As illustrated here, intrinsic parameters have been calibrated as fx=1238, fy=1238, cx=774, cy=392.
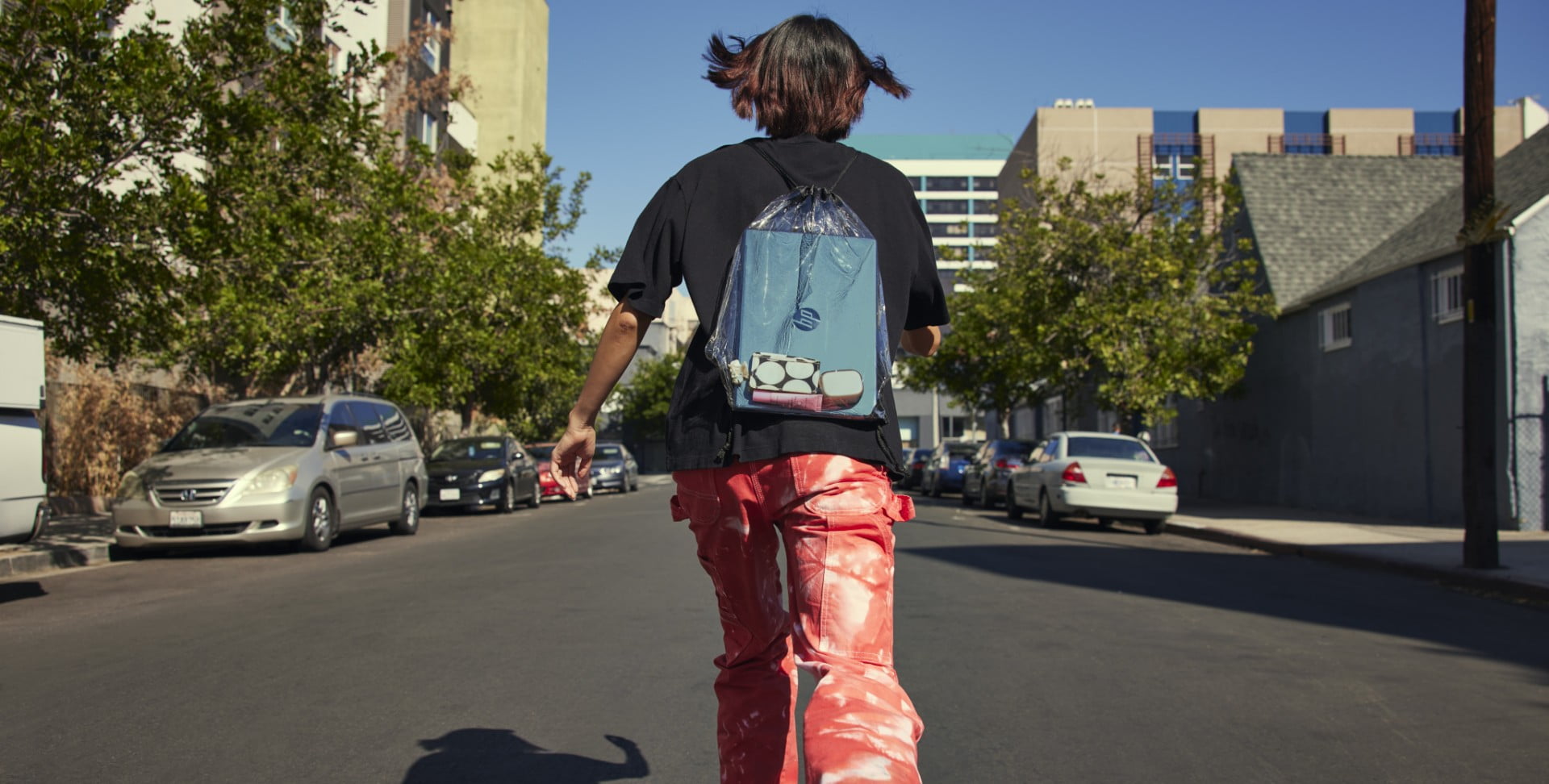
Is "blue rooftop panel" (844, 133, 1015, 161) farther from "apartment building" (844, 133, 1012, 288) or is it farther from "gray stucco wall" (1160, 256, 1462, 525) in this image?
"gray stucco wall" (1160, 256, 1462, 525)

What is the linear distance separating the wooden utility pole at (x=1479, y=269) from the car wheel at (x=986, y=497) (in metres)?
12.7

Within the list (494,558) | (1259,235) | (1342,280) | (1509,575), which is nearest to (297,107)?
(494,558)

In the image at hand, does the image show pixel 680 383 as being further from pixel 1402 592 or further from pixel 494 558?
pixel 494 558

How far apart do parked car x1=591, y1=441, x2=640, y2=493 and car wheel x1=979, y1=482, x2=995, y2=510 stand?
470 inches

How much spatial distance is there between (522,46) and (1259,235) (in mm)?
36556

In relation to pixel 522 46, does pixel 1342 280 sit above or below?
below

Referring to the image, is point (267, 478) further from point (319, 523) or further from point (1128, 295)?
point (1128, 295)

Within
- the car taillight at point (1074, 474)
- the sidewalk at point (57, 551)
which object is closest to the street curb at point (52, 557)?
the sidewalk at point (57, 551)

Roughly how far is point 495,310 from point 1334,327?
1700cm

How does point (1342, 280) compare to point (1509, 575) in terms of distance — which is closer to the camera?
point (1509, 575)

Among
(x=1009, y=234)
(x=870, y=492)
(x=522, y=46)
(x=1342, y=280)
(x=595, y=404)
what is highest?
(x=522, y=46)

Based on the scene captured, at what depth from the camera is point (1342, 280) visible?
845 inches

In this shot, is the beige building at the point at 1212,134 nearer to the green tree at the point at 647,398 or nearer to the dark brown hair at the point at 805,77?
the green tree at the point at 647,398

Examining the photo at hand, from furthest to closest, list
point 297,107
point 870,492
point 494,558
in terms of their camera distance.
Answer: point 297,107
point 494,558
point 870,492
